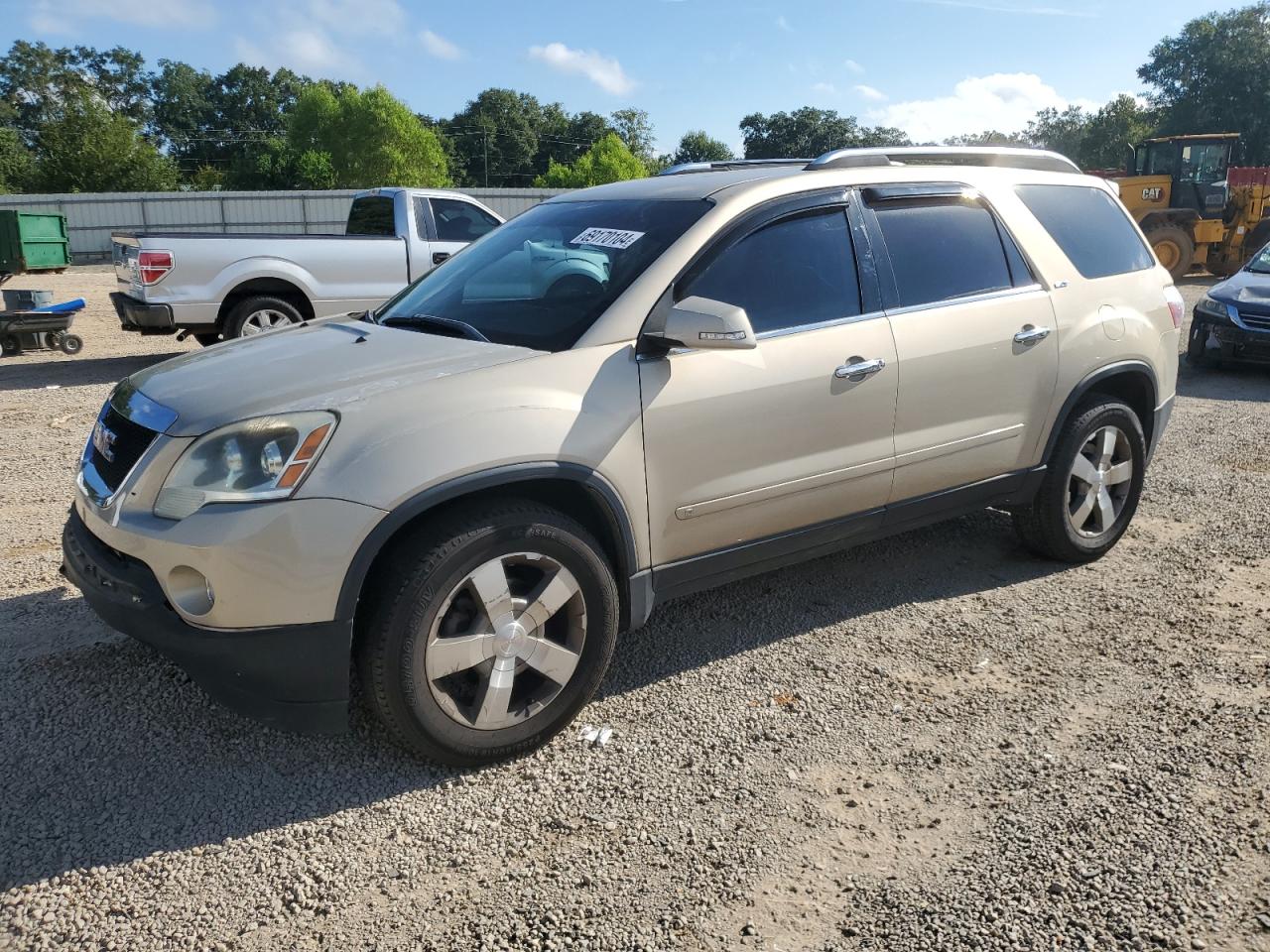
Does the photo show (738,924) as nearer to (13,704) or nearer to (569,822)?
(569,822)

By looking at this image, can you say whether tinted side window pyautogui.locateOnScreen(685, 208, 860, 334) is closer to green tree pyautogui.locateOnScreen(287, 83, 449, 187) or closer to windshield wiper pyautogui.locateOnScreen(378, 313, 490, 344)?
windshield wiper pyautogui.locateOnScreen(378, 313, 490, 344)

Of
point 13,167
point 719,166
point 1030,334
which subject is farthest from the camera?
point 13,167

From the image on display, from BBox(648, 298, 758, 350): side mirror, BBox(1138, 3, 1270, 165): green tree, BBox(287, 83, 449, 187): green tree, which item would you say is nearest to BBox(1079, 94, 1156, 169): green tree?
BBox(1138, 3, 1270, 165): green tree

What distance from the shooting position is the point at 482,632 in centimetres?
303

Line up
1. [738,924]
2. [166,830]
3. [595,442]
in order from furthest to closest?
[595,442]
[166,830]
[738,924]

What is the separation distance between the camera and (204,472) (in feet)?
9.39

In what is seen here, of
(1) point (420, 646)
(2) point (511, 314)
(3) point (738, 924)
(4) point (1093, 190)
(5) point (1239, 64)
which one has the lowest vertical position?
(3) point (738, 924)

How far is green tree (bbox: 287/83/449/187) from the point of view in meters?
75.5

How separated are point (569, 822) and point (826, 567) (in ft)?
7.75

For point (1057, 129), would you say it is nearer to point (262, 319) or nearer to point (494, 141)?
point (494, 141)

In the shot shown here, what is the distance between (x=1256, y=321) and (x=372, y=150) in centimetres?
7501

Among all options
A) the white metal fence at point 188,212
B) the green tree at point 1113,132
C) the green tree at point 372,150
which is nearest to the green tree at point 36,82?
the green tree at point 372,150

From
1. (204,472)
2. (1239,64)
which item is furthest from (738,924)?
(1239,64)

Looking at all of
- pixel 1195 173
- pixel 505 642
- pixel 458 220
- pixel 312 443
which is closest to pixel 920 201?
pixel 505 642
